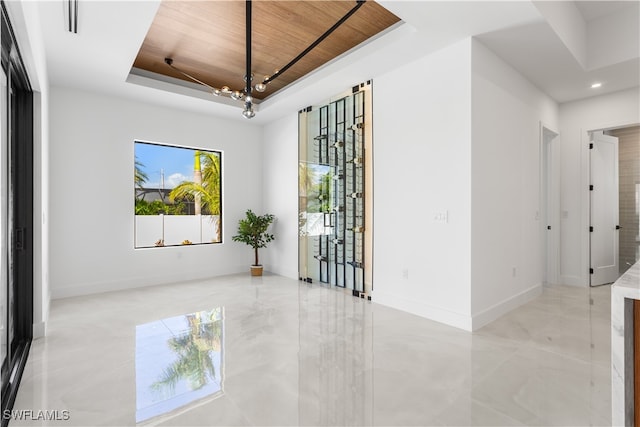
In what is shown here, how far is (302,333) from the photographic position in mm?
3336

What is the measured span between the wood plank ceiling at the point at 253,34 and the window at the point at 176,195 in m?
1.60

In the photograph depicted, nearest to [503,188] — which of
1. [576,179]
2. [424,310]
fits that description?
[424,310]

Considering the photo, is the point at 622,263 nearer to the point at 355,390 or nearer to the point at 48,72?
the point at 355,390

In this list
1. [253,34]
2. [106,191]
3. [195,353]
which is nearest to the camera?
[195,353]

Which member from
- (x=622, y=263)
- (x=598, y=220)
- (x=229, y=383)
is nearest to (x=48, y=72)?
(x=229, y=383)

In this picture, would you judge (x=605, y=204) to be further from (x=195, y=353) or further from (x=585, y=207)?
(x=195, y=353)

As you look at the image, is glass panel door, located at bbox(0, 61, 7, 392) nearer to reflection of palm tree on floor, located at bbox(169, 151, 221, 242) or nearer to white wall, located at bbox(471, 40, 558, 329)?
white wall, located at bbox(471, 40, 558, 329)

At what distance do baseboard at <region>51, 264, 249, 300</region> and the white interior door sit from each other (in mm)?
5928

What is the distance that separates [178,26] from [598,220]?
6.33 metres

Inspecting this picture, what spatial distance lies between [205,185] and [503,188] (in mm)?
4980

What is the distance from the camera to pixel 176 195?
20.8 ft

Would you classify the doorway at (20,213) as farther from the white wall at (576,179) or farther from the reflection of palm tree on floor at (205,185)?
the white wall at (576,179)

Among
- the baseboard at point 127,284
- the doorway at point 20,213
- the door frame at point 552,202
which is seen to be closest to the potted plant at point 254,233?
the baseboard at point 127,284

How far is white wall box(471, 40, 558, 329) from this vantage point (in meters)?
3.51
